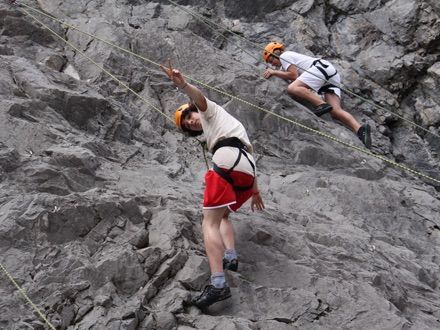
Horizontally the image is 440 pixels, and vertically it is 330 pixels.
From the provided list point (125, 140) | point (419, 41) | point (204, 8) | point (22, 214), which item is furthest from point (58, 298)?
point (419, 41)

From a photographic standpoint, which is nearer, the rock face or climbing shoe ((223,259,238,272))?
the rock face

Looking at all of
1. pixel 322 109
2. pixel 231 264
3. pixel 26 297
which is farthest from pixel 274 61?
pixel 26 297

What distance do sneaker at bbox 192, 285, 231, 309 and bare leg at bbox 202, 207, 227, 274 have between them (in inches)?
7.4

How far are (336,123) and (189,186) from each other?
4403 mm

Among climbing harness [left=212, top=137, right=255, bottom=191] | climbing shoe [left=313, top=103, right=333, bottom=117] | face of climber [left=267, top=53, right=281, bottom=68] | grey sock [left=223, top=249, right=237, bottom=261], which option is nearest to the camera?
climbing harness [left=212, top=137, right=255, bottom=191]

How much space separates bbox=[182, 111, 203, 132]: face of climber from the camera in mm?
6535

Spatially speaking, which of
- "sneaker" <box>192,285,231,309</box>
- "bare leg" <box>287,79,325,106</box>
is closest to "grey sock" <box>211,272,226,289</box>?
"sneaker" <box>192,285,231,309</box>

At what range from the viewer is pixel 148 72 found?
34.4ft

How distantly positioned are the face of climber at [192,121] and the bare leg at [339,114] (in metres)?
5.38

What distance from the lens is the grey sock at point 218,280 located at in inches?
223

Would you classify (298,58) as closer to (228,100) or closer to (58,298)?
(228,100)

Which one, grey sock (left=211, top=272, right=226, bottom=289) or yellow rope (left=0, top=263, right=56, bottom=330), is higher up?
grey sock (left=211, top=272, right=226, bottom=289)

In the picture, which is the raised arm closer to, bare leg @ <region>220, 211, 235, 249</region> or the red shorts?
the red shorts

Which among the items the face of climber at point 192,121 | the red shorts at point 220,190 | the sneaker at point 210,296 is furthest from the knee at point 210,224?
the face of climber at point 192,121
